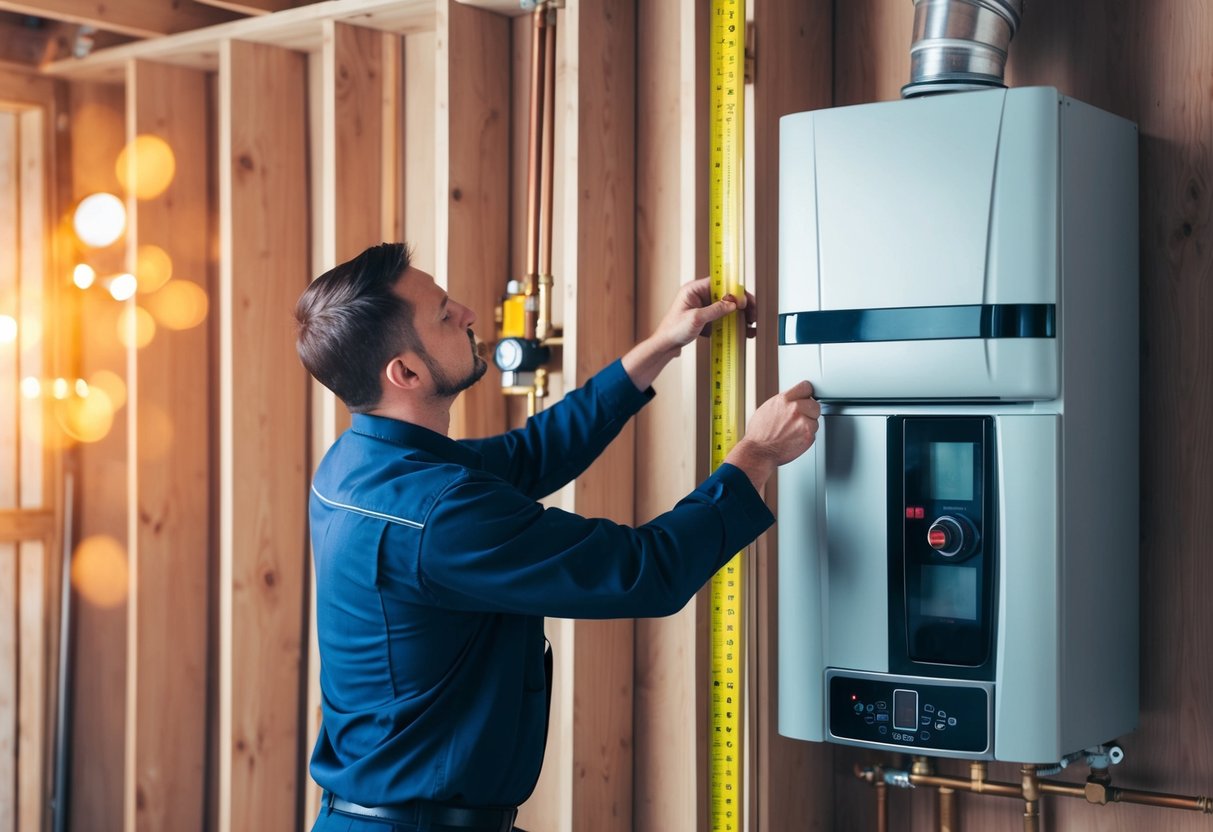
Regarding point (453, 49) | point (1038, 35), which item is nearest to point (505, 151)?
point (453, 49)

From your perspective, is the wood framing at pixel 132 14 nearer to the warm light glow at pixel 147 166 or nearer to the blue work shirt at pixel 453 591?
the warm light glow at pixel 147 166

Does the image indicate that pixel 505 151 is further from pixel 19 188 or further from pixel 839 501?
pixel 19 188

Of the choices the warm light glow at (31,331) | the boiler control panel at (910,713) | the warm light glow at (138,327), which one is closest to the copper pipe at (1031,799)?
the boiler control panel at (910,713)

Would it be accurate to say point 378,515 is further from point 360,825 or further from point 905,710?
point 905,710

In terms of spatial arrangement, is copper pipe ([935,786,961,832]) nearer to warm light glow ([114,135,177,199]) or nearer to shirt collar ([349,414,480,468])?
shirt collar ([349,414,480,468])

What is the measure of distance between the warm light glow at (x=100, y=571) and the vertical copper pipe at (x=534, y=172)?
1637 mm

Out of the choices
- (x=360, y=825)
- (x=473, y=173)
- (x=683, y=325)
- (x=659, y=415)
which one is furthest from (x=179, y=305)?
(x=360, y=825)

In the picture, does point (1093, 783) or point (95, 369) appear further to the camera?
point (95, 369)

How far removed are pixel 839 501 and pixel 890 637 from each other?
0.22 metres

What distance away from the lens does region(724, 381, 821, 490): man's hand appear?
6.14ft

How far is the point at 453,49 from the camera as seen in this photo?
8.93 feet

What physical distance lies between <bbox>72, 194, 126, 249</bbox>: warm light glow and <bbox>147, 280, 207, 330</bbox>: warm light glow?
0.21 meters

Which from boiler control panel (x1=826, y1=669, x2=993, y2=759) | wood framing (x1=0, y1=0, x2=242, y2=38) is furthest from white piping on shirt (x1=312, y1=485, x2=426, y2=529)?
wood framing (x1=0, y1=0, x2=242, y2=38)

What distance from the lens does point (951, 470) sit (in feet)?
6.23
